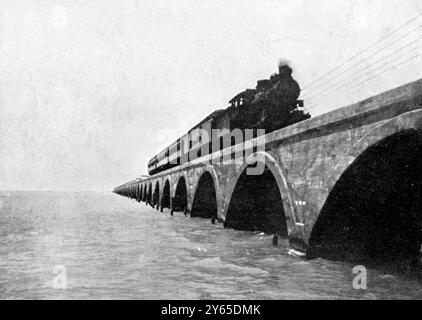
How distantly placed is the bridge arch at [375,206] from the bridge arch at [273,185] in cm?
107

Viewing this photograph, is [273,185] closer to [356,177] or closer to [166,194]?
[356,177]

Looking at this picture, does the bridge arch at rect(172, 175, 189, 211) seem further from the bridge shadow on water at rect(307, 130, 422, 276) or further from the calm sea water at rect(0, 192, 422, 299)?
the bridge shadow on water at rect(307, 130, 422, 276)

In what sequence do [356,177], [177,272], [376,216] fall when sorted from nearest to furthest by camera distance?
1. [177,272]
2. [356,177]
3. [376,216]

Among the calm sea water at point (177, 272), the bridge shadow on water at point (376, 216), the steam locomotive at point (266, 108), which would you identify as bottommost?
the calm sea water at point (177, 272)

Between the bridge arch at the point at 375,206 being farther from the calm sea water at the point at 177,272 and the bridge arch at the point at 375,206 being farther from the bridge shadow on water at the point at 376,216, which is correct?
the calm sea water at the point at 177,272

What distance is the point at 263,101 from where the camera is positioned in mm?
18281

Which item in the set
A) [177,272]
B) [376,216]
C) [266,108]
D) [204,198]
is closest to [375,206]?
[376,216]

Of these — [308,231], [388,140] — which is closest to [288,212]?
[308,231]

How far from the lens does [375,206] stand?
26.0ft

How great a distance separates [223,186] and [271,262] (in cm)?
640

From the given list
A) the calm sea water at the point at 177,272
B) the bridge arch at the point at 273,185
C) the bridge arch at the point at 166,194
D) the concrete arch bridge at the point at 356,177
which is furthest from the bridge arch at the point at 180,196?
the concrete arch bridge at the point at 356,177

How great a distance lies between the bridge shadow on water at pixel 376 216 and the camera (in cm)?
707

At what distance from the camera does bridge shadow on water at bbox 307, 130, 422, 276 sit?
7.07 metres

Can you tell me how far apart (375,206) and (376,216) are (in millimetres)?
281
